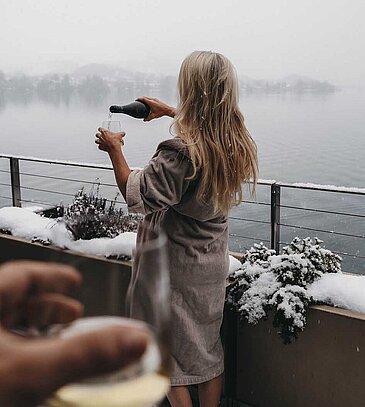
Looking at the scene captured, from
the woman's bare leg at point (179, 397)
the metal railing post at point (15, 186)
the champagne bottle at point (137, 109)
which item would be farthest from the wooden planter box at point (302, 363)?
the metal railing post at point (15, 186)

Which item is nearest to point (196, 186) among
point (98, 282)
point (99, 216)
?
point (99, 216)

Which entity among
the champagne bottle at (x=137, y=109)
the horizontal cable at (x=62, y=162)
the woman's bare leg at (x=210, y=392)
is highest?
the champagne bottle at (x=137, y=109)

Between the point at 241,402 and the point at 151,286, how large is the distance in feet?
→ 7.37

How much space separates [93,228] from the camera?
2.59 m

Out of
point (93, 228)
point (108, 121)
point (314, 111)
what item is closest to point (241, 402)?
point (93, 228)

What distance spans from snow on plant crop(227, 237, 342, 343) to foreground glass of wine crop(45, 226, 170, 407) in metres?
1.86

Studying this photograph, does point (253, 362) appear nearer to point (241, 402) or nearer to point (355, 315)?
point (241, 402)

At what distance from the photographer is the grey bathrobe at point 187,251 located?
6.23 feet

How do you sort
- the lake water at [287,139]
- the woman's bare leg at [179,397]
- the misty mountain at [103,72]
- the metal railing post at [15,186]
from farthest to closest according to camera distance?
the misty mountain at [103,72], the lake water at [287,139], the metal railing post at [15,186], the woman's bare leg at [179,397]

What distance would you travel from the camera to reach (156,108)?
7.20ft

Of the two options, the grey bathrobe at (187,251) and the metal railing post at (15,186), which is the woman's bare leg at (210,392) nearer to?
the grey bathrobe at (187,251)

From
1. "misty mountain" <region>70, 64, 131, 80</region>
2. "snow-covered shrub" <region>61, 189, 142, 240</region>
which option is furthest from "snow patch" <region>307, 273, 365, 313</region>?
"misty mountain" <region>70, 64, 131, 80</region>

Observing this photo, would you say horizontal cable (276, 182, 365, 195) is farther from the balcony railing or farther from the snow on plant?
the snow on plant

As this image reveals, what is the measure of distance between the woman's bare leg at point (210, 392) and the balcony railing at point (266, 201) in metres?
0.64
